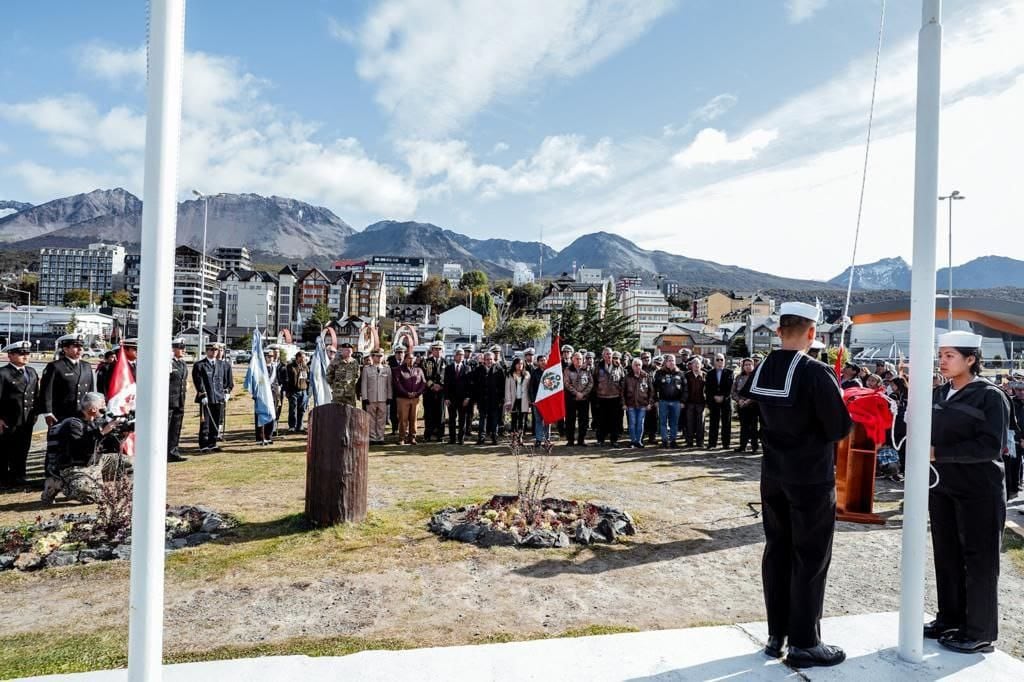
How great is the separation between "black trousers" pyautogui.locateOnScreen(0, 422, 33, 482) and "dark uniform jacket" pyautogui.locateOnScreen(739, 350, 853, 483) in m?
9.87

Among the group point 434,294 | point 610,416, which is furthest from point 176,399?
point 434,294

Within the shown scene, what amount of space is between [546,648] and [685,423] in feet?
36.9

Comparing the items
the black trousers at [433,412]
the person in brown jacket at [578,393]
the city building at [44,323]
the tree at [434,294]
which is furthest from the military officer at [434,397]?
the tree at [434,294]

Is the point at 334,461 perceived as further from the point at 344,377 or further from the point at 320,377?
the point at 320,377

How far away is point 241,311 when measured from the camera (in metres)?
143

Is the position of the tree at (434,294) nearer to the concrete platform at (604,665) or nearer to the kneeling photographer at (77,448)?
the kneeling photographer at (77,448)

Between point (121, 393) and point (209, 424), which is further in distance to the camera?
point (209, 424)

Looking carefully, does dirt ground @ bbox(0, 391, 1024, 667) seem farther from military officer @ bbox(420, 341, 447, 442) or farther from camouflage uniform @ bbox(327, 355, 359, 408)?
military officer @ bbox(420, 341, 447, 442)

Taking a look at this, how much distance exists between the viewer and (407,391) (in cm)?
1302

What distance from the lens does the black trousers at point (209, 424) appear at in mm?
11617

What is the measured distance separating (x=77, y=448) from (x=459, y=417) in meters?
7.53

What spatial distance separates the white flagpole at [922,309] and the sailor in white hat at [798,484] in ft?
1.20

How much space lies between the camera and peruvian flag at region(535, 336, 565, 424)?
9773 millimetres

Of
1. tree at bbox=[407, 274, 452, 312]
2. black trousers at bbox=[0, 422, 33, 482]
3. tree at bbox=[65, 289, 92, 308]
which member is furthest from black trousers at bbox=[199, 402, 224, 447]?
tree at bbox=[65, 289, 92, 308]
